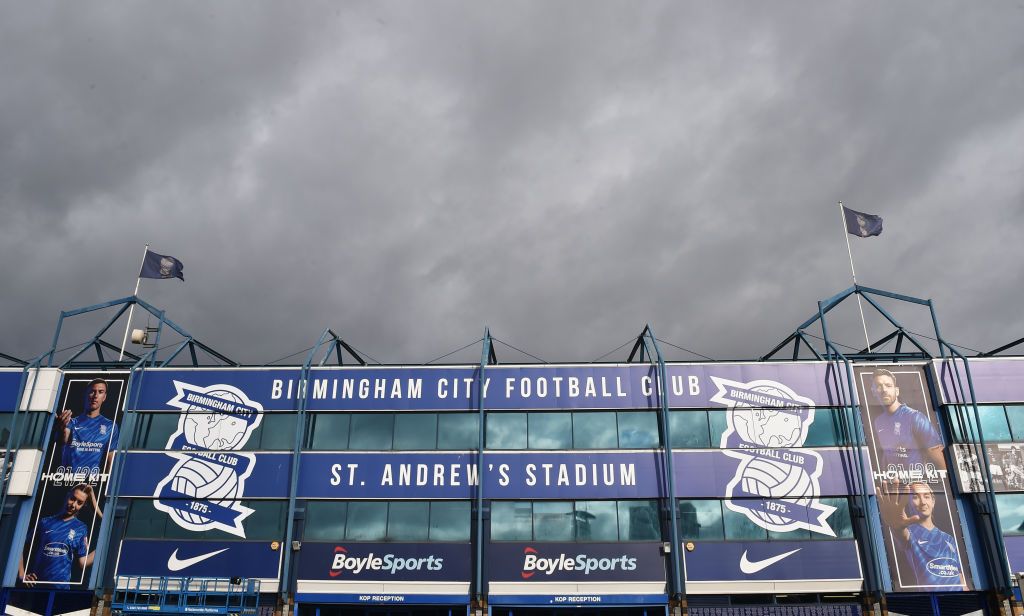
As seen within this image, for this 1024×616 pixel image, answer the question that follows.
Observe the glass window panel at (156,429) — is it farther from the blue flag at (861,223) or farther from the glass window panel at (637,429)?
the blue flag at (861,223)

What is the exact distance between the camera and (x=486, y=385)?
127ft

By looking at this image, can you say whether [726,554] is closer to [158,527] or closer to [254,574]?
[254,574]

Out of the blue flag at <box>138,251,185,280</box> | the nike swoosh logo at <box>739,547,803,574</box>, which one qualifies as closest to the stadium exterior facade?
the nike swoosh logo at <box>739,547,803,574</box>

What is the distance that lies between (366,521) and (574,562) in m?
11.1

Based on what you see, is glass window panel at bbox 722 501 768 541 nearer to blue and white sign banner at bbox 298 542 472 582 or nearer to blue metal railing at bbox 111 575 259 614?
blue and white sign banner at bbox 298 542 472 582

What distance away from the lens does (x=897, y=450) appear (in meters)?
36.2

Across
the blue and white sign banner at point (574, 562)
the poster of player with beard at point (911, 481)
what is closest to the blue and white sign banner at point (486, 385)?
the poster of player with beard at point (911, 481)

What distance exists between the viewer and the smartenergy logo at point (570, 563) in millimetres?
34819

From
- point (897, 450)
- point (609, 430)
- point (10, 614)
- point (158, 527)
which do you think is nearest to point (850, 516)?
point (897, 450)

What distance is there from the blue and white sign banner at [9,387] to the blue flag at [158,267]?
8828mm

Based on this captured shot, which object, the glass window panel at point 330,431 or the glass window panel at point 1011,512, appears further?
the glass window panel at point 330,431

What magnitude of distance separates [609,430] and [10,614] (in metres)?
32.6

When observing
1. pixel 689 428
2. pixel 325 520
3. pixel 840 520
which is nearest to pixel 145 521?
pixel 325 520

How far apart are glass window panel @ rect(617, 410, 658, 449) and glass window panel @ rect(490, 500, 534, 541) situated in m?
6.25
